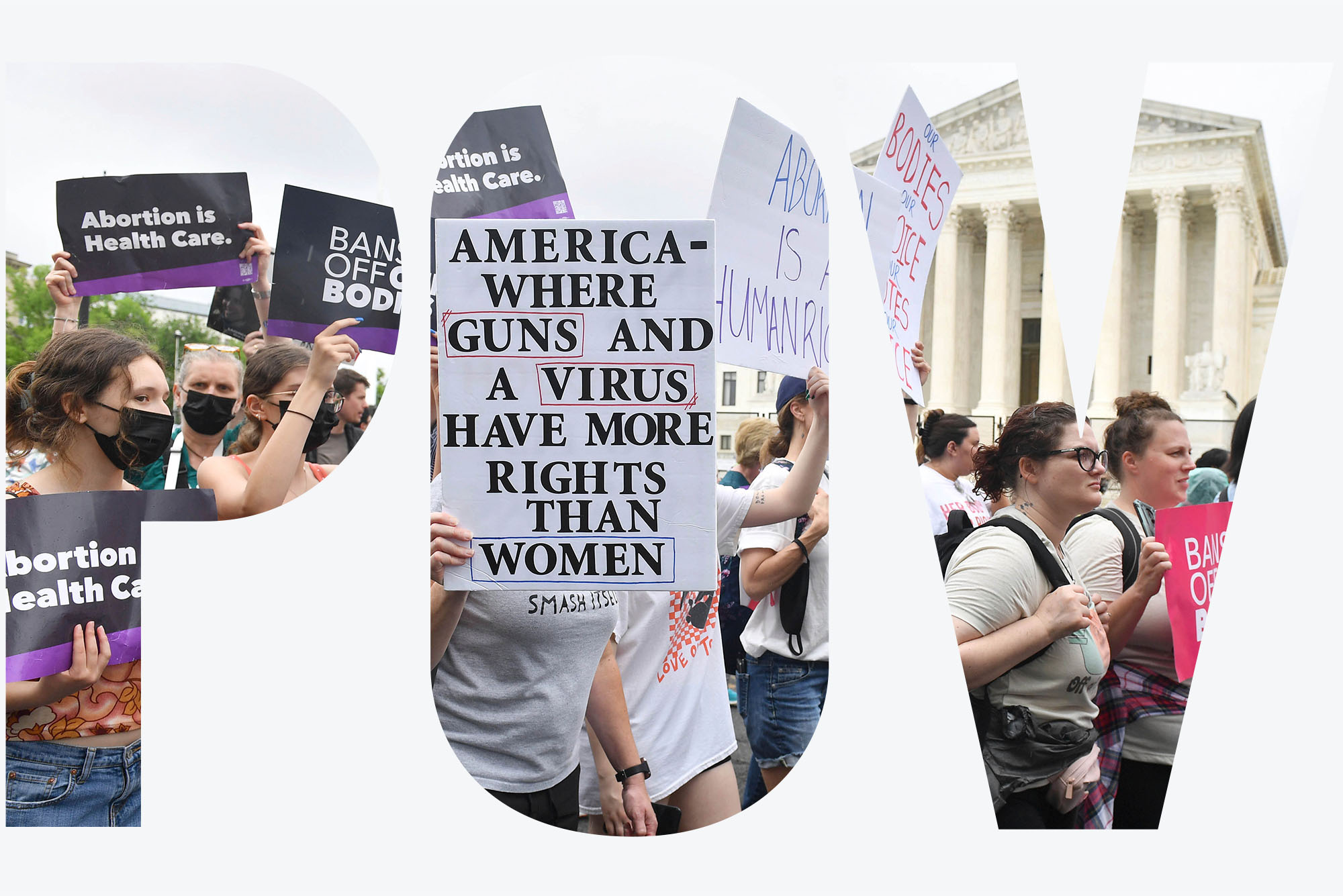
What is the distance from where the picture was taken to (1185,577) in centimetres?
305

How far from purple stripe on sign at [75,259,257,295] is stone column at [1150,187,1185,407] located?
4.92 m

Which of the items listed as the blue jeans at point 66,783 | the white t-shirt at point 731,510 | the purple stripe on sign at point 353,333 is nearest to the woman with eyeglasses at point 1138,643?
the white t-shirt at point 731,510

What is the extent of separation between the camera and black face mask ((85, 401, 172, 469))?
2.87m

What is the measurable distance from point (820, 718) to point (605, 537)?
813mm

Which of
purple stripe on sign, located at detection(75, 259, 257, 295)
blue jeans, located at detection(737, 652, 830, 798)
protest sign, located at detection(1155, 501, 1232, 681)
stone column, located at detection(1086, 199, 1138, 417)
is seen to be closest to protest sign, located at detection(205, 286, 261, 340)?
purple stripe on sign, located at detection(75, 259, 257, 295)

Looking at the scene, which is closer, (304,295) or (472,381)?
(472,381)

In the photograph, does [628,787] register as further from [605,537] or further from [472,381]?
[472,381]

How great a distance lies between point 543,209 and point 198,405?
1140 millimetres

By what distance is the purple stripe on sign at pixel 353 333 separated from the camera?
2.95 m

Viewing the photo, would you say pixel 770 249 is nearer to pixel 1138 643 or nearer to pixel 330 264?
pixel 330 264

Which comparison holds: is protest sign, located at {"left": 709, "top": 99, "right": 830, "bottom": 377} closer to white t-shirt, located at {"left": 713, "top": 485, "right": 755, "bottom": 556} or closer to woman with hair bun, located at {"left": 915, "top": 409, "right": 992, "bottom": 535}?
white t-shirt, located at {"left": 713, "top": 485, "right": 755, "bottom": 556}

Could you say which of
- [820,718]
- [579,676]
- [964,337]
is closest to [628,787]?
[579,676]

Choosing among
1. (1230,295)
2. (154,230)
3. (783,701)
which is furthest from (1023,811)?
(1230,295)

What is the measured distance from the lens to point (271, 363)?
297 cm
